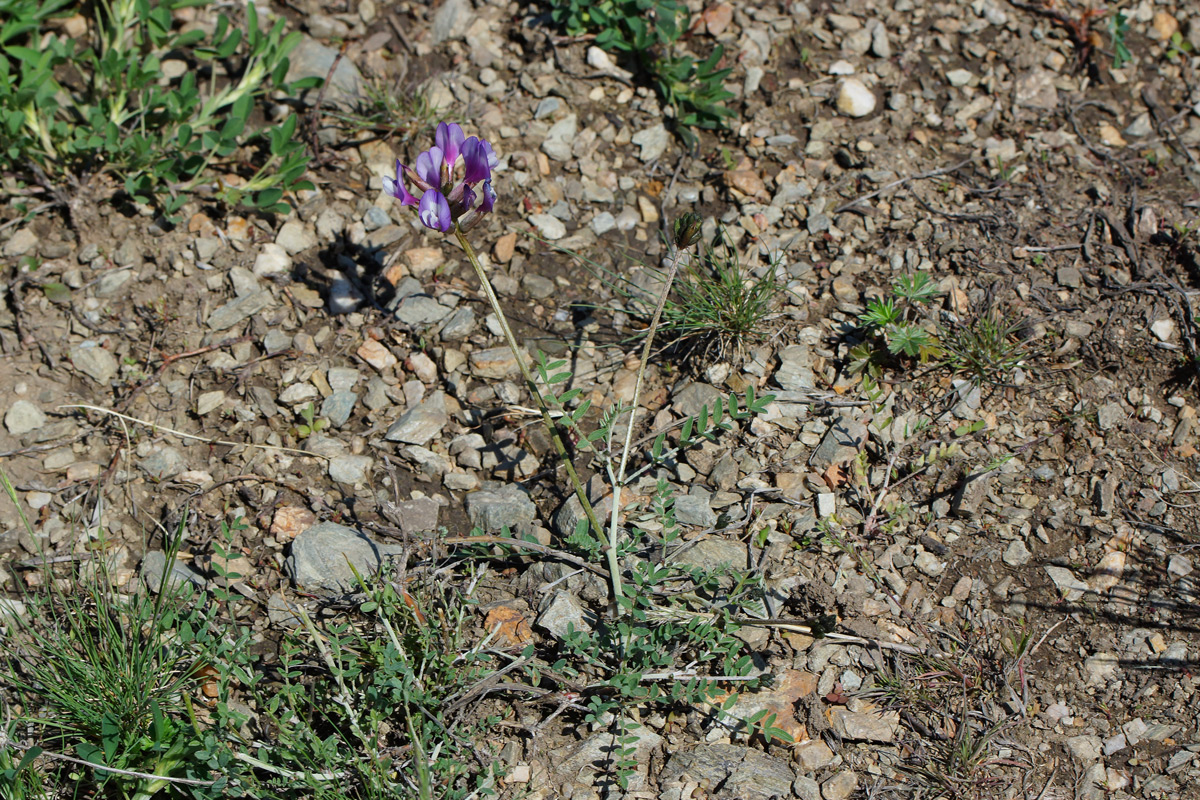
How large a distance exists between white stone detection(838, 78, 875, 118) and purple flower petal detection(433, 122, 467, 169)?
2.15 metres

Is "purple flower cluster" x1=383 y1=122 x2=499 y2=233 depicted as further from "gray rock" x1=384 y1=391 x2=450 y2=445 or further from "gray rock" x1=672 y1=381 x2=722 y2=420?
"gray rock" x1=672 y1=381 x2=722 y2=420

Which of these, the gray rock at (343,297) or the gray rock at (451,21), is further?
the gray rock at (451,21)

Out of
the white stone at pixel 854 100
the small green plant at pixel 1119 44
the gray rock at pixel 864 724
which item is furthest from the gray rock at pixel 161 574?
the small green plant at pixel 1119 44

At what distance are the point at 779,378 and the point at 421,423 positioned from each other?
138cm

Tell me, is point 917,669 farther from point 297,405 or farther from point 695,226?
point 297,405

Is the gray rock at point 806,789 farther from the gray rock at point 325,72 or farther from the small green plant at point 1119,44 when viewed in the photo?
the small green plant at point 1119,44

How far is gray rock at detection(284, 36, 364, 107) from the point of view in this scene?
167 inches

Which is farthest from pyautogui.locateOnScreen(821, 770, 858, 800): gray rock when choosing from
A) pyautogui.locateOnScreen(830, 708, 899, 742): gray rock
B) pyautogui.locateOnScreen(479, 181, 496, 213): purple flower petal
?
pyautogui.locateOnScreen(479, 181, 496, 213): purple flower petal

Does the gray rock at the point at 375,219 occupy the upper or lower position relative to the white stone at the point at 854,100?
lower

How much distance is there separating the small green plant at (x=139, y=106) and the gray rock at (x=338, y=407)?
90 cm

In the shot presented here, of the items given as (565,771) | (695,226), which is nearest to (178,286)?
(695,226)

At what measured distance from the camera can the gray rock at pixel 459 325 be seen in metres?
3.65

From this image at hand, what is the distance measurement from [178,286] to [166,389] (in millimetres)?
489

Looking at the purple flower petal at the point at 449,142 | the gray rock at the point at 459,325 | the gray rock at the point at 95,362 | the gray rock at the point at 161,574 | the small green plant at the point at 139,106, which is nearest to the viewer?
the purple flower petal at the point at 449,142
